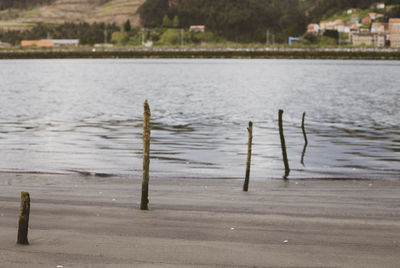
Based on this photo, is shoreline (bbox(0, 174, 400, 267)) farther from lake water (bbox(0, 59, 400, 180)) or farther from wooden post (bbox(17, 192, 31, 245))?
lake water (bbox(0, 59, 400, 180))

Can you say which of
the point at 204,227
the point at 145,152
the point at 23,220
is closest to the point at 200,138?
the point at 145,152

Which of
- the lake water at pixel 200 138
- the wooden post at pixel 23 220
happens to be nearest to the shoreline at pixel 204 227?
the wooden post at pixel 23 220

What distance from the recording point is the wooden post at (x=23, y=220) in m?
8.70

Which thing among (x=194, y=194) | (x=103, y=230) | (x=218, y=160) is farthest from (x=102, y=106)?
(x=103, y=230)

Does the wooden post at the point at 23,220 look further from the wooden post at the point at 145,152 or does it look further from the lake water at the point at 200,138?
the lake water at the point at 200,138

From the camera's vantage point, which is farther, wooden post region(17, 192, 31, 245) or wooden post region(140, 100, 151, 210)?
wooden post region(140, 100, 151, 210)

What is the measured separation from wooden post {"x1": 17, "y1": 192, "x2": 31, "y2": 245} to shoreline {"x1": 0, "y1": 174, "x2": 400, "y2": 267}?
0.14m

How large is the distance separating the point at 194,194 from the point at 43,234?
18.2 ft

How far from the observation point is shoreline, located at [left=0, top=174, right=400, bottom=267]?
8.54 metres

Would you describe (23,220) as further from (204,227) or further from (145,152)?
(145,152)

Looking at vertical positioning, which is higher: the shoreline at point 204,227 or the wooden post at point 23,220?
the wooden post at point 23,220

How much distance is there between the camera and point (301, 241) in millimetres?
9547

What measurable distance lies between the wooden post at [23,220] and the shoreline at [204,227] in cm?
14

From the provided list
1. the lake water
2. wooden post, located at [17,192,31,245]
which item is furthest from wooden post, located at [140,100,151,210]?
the lake water
